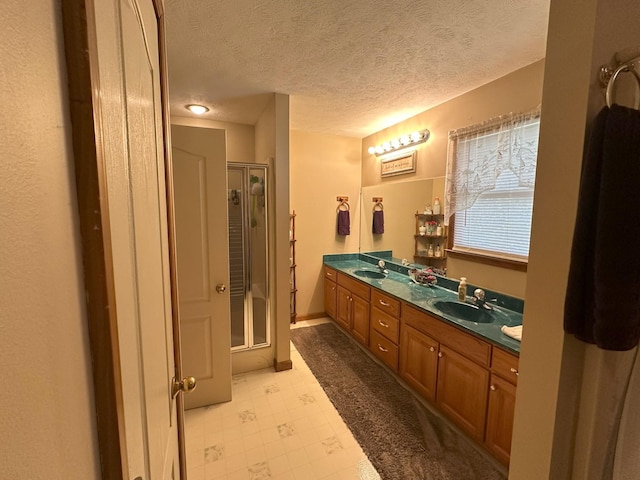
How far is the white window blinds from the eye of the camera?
1902 mm

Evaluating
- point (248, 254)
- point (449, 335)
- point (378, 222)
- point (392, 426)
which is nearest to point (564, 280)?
point (449, 335)

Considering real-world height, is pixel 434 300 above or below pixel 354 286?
above

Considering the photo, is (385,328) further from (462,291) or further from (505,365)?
(505,365)

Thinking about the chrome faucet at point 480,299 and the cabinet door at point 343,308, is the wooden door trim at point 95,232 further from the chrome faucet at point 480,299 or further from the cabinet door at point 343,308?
the cabinet door at point 343,308

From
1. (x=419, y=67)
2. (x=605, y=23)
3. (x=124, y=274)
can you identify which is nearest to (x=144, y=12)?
(x=124, y=274)

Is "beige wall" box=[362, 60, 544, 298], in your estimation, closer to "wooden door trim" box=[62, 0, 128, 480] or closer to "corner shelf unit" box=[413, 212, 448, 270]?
"corner shelf unit" box=[413, 212, 448, 270]

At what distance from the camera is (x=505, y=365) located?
5.02ft

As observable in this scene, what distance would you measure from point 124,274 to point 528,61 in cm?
A: 252

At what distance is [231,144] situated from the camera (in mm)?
3244

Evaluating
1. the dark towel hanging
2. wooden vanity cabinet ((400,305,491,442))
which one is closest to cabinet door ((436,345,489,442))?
wooden vanity cabinet ((400,305,491,442))

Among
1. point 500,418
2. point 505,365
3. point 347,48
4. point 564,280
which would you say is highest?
point 347,48

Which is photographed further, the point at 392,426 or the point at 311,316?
the point at 311,316

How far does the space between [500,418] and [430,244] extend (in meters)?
1.56

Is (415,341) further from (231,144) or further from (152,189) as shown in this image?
(231,144)
